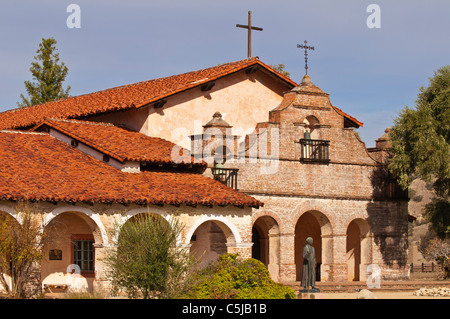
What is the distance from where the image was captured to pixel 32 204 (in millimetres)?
28344

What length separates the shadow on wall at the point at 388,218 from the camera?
38594 millimetres

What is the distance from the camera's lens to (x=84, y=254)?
107 ft

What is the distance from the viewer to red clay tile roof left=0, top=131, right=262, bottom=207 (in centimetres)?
2881

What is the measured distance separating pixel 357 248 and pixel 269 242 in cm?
522

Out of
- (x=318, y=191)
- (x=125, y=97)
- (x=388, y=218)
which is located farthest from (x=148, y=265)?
(x=388, y=218)

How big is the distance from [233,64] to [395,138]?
25.4ft

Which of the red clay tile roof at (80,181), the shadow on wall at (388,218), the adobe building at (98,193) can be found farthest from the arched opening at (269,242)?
the shadow on wall at (388,218)

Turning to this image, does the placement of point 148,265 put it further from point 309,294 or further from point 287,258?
point 287,258

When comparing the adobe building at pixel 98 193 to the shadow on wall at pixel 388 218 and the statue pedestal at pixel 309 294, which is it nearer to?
the statue pedestal at pixel 309 294

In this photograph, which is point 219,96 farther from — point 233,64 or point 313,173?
point 313,173

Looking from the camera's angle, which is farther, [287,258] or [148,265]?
[287,258]

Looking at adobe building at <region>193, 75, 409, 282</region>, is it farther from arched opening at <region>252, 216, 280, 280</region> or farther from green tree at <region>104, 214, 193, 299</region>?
green tree at <region>104, 214, 193, 299</region>

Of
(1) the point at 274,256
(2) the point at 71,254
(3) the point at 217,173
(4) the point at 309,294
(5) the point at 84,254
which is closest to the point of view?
(4) the point at 309,294

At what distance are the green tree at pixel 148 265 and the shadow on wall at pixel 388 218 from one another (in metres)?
14.9
